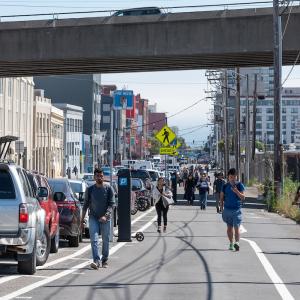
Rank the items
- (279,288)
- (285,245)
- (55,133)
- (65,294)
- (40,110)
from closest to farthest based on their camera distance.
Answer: (65,294) → (279,288) → (285,245) → (40,110) → (55,133)

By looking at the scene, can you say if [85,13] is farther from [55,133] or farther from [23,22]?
[55,133]

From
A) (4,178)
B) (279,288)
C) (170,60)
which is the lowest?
(279,288)

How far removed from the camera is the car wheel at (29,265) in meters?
15.0

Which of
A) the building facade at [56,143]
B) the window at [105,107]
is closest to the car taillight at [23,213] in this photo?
the building facade at [56,143]

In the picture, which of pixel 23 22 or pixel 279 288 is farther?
pixel 23 22

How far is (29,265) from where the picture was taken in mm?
15086

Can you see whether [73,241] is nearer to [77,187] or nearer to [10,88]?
[77,187]

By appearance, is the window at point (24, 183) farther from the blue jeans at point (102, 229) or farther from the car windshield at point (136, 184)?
the car windshield at point (136, 184)

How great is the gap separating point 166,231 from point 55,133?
225 feet

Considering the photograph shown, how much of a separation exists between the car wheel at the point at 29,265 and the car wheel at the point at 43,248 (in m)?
0.93

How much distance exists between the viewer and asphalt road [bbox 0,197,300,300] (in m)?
13.1

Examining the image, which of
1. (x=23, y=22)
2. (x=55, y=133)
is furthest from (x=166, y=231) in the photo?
(x=55, y=133)

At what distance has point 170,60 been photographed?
135 ft

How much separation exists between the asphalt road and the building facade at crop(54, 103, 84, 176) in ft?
255
